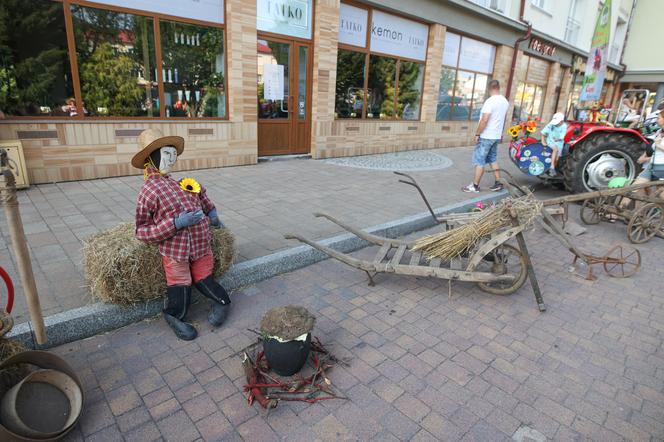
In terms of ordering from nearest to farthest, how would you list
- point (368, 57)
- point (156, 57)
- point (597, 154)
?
point (597, 154), point (156, 57), point (368, 57)

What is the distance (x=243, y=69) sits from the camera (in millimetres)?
8398

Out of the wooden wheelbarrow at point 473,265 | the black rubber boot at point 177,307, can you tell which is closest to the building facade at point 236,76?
the black rubber boot at point 177,307

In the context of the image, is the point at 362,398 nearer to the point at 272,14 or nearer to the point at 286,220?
the point at 286,220

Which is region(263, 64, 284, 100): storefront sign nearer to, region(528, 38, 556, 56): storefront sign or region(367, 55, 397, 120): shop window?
region(367, 55, 397, 120): shop window

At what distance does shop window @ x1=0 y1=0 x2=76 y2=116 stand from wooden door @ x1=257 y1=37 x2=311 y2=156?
372cm

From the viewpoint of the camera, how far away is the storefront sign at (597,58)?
1294 centimetres

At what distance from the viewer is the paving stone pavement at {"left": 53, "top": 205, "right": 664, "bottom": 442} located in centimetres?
236

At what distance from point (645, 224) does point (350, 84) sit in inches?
298

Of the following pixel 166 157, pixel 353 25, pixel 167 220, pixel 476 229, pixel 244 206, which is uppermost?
pixel 353 25

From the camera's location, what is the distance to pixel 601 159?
7203mm

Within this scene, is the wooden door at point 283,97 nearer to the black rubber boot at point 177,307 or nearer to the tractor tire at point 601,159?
the tractor tire at point 601,159

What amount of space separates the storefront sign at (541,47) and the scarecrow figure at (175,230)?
666 inches

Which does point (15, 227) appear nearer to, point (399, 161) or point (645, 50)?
point (399, 161)

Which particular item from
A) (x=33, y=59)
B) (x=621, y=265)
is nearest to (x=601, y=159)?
(x=621, y=265)
